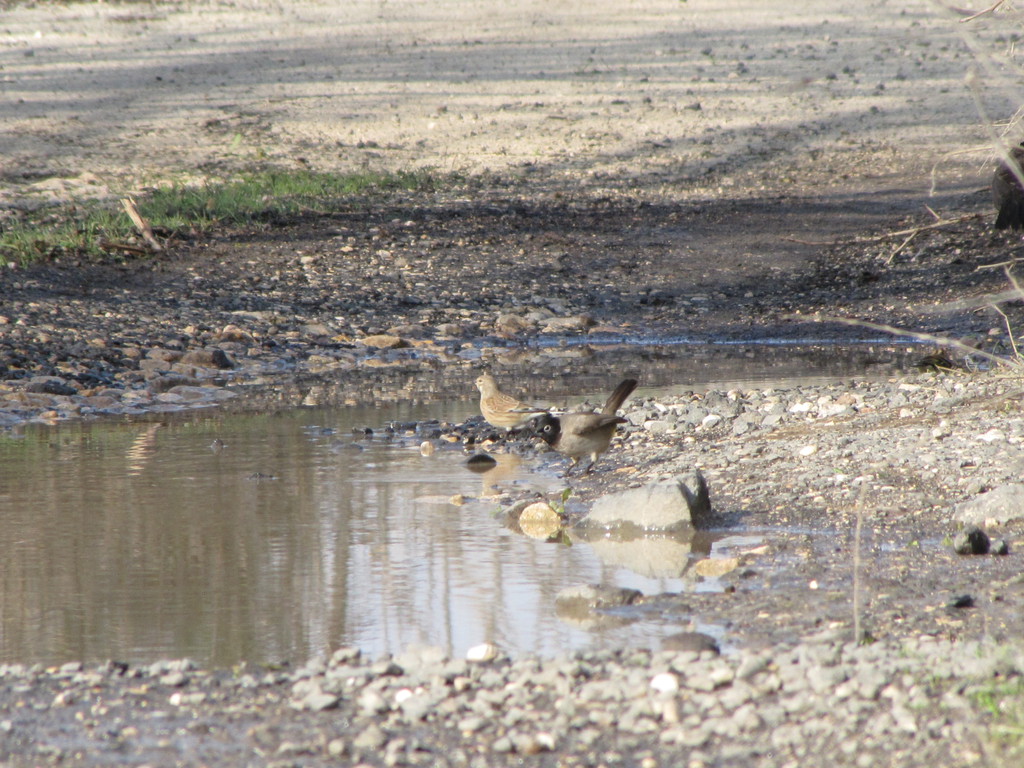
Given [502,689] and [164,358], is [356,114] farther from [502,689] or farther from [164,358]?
[502,689]

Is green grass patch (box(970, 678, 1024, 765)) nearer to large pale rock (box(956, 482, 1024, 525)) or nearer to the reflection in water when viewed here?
the reflection in water

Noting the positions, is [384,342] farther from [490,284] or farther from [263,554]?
[263,554]

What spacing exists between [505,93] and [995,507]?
55.0 ft

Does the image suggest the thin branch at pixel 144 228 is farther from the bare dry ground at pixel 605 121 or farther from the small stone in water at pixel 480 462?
the small stone in water at pixel 480 462

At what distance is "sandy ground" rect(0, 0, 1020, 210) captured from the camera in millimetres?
17984

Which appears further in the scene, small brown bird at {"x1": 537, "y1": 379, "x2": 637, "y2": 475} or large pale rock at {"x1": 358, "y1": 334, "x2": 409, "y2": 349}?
large pale rock at {"x1": 358, "y1": 334, "x2": 409, "y2": 349}

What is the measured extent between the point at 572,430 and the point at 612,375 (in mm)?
3730

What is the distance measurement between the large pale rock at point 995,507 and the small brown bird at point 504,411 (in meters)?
3.05

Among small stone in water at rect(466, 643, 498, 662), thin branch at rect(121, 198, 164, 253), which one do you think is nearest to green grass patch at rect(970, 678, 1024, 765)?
small stone in water at rect(466, 643, 498, 662)

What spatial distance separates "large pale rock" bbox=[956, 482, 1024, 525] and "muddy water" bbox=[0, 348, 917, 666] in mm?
971

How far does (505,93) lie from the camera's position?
2117cm

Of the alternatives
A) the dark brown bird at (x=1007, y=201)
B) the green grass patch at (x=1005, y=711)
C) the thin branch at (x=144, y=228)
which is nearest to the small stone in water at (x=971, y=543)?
the green grass patch at (x=1005, y=711)

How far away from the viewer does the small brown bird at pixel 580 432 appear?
715cm

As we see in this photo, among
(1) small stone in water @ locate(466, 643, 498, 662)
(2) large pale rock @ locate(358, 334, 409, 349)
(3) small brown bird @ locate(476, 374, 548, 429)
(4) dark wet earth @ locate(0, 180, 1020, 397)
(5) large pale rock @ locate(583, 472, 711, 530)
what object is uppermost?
(4) dark wet earth @ locate(0, 180, 1020, 397)
